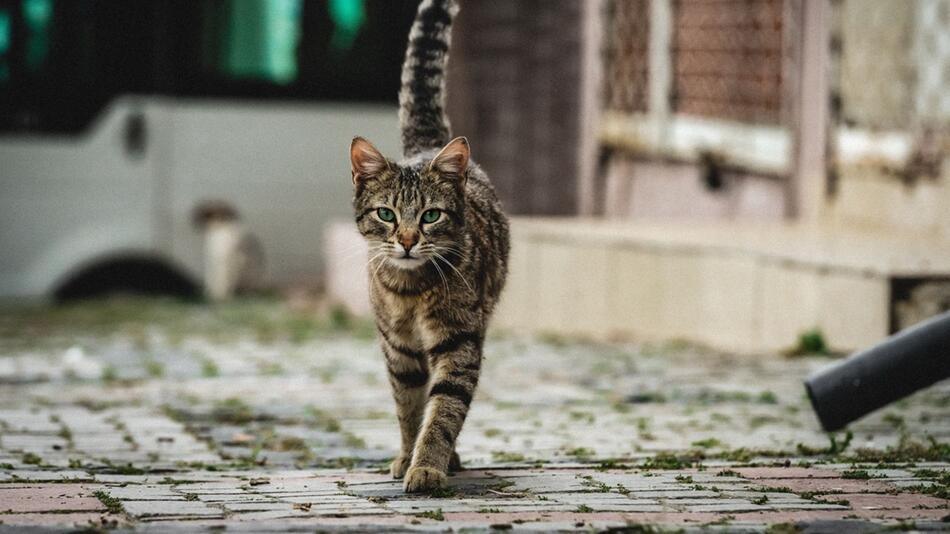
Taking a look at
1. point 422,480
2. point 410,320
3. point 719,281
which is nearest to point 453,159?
point 410,320

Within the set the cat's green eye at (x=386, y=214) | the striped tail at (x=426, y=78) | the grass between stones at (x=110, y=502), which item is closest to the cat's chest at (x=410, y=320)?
the cat's green eye at (x=386, y=214)

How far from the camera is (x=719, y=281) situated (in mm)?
9547

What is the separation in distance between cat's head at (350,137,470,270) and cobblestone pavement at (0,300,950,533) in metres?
0.79

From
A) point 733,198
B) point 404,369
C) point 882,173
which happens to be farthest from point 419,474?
point 733,198

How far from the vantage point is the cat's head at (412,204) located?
5574mm

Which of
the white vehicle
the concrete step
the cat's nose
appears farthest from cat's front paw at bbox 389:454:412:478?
the white vehicle

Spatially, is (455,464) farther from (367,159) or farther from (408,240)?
(367,159)

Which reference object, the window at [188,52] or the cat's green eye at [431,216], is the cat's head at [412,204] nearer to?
the cat's green eye at [431,216]

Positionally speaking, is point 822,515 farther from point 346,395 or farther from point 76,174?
point 76,174

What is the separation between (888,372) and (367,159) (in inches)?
79.7

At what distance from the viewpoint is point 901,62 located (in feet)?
33.7

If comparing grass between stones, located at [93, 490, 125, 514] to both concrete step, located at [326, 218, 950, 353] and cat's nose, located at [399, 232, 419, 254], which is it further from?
concrete step, located at [326, 218, 950, 353]

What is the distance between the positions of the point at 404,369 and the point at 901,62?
561 centimetres

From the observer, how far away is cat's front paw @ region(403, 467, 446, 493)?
5090 millimetres
